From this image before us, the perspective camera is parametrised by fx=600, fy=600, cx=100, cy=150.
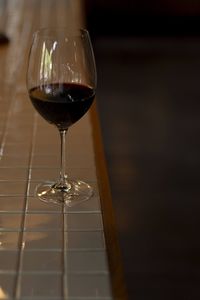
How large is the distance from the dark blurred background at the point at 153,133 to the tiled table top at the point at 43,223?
2.39ft

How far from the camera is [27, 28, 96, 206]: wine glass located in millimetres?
847

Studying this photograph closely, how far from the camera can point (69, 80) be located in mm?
857

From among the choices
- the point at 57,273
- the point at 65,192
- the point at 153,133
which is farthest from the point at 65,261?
the point at 153,133

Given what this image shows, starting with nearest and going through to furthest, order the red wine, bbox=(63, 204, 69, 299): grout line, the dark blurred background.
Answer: bbox=(63, 204, 69, 299): grout line, the red wine, the dark blurred background

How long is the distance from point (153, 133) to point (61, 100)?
7.19 ft

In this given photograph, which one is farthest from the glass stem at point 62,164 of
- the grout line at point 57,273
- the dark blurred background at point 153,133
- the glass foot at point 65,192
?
the dark blurred background at point 153,133

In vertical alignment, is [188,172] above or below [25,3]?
below

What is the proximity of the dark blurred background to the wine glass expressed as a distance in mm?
933

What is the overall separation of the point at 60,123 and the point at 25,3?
2189 mm

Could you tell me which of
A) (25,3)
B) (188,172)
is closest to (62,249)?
(188,172)

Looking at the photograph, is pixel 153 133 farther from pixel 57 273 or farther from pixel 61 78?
pixel 57 273

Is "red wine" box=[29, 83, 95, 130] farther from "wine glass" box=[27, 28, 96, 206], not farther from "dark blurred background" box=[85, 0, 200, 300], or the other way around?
"dark blurred background" box=[85, 0, 200, 300]

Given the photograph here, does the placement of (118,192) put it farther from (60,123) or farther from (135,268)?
(60,123)

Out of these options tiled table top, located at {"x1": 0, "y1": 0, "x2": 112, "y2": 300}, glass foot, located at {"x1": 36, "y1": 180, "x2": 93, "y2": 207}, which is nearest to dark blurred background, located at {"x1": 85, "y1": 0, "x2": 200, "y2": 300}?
tiled table top, located at {"x1": 0, "y1": 0, "x2": 112, "y2": 300}
